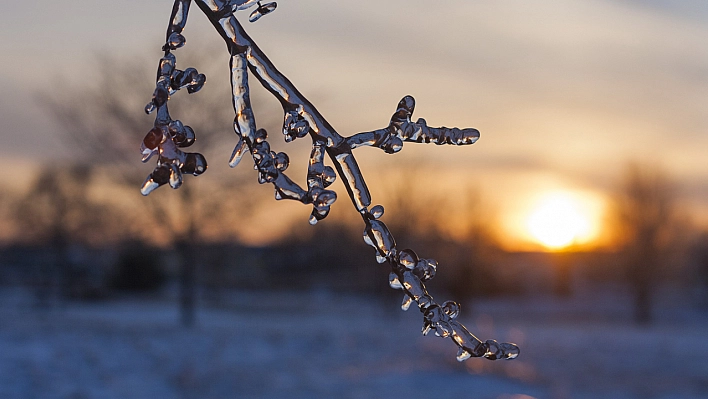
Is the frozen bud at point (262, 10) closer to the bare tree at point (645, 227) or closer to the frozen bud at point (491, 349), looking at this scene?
the frozen bud at point (491, 349)

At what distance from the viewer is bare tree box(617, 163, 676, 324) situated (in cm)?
3403

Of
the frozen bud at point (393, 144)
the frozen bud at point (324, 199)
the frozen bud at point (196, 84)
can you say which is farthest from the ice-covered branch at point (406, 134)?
the frozen bud at point (196, 84)

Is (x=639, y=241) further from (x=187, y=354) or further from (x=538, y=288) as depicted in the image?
(x=187, y=354)

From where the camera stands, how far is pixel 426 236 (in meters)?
36.3

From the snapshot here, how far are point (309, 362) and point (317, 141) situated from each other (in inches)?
603

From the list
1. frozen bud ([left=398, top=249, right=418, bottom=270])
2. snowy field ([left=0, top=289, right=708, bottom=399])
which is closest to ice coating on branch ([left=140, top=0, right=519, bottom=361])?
frozen bud ([left=398, top=249, right=418, bottom=270])

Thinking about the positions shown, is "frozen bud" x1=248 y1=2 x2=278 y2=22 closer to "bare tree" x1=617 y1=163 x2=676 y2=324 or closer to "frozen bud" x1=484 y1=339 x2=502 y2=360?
"frozen bud" x1=484 y1=339 x2=502 y2=360

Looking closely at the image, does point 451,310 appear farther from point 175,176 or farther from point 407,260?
point 175,176

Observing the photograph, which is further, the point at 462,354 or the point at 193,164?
the point at 462,354

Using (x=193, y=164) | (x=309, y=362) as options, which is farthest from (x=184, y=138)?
(x=309, y=362)

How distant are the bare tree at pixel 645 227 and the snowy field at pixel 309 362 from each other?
7440 millimetres

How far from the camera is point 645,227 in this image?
34031 millimetres

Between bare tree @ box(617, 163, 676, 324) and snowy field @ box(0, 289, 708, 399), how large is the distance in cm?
744

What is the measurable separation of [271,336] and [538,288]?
103 ft
